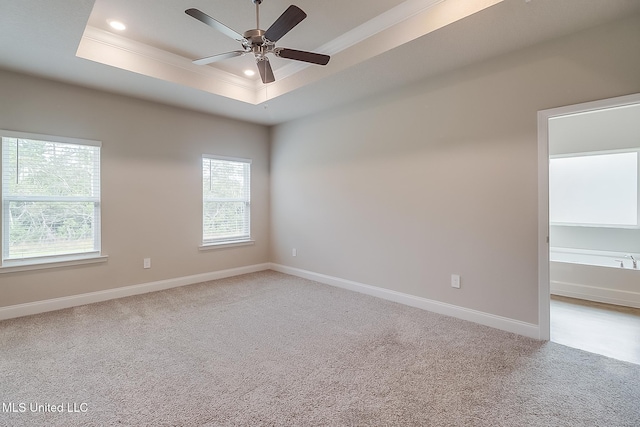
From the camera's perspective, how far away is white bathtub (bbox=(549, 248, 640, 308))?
3582mm

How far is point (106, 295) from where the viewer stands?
3.88 meters

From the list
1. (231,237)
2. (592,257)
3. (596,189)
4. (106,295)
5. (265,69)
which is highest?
(265,69)

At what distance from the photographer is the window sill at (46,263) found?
326 centimetres

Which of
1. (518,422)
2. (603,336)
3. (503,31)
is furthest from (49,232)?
(603,336)

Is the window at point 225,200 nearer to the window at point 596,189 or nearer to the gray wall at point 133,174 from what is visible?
the gray wall at point 133,174

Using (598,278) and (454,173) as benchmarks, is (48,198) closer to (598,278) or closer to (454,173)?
(454,173)

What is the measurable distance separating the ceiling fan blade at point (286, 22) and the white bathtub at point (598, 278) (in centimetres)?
397

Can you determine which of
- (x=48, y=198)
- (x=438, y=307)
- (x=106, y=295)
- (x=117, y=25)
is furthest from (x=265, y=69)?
(x=106, y=295)

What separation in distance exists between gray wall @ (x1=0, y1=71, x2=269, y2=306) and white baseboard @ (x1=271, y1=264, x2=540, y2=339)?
1742 mm

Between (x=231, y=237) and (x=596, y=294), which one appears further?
(x=231, y=237)

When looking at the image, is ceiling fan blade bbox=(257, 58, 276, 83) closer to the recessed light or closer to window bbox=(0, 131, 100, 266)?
the recessed light

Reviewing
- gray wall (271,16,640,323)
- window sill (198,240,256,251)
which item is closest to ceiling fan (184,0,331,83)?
gray wall (271,16,640,323)

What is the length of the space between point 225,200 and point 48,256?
2314mm

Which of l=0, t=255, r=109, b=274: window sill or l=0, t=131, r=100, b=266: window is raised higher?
l=0, t=131, r=100, b=266: window
